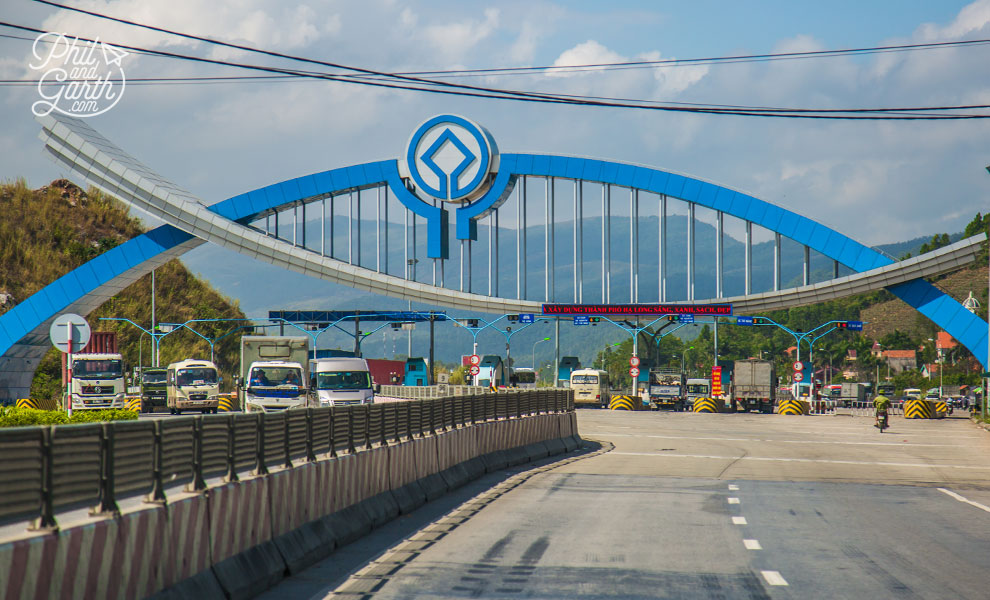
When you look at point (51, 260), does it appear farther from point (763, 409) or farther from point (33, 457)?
point (33, 457)

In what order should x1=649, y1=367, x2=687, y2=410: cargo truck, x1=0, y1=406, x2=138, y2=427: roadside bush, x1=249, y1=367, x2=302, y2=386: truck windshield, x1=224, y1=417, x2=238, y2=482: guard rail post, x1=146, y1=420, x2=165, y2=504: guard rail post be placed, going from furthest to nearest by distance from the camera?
x1=649, y1=367, x2=687, y2=410: cargo truck
x1=249, y1=367, x2=302, y2=386: truck windshield
x1=0, y1=406, x2=138, y2=427: roadside bush
x1=224, y1=417, x2=238, y2=482: guard rail post
x1=146, y1=420, x2=165, y2=504: guard rail post

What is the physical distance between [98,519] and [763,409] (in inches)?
2756

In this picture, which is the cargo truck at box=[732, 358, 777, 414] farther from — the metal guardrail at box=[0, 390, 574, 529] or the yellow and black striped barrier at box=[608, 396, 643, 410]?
the metal guardrail at box=[0, 390, 574, 529]

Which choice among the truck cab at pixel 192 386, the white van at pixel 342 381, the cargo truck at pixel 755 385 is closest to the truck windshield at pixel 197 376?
the truck cab at pixel 192 386

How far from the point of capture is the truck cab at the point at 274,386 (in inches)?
1524

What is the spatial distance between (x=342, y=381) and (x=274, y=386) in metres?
3.11

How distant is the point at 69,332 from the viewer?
21.7 metres

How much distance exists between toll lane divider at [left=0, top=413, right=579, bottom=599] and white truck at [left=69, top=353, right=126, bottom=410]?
113 ft

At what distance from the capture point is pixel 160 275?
11444 cm

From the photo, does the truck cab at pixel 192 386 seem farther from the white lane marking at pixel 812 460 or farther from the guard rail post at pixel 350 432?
the guard rail post at pixel 350 432

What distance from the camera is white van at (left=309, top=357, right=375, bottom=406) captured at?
1602 inches

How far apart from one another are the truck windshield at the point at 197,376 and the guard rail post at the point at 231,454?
1605 inches

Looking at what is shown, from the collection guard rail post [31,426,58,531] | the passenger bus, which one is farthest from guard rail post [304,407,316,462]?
the passenger bus

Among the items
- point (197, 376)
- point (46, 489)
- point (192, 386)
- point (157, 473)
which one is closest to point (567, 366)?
point (197, 376)
